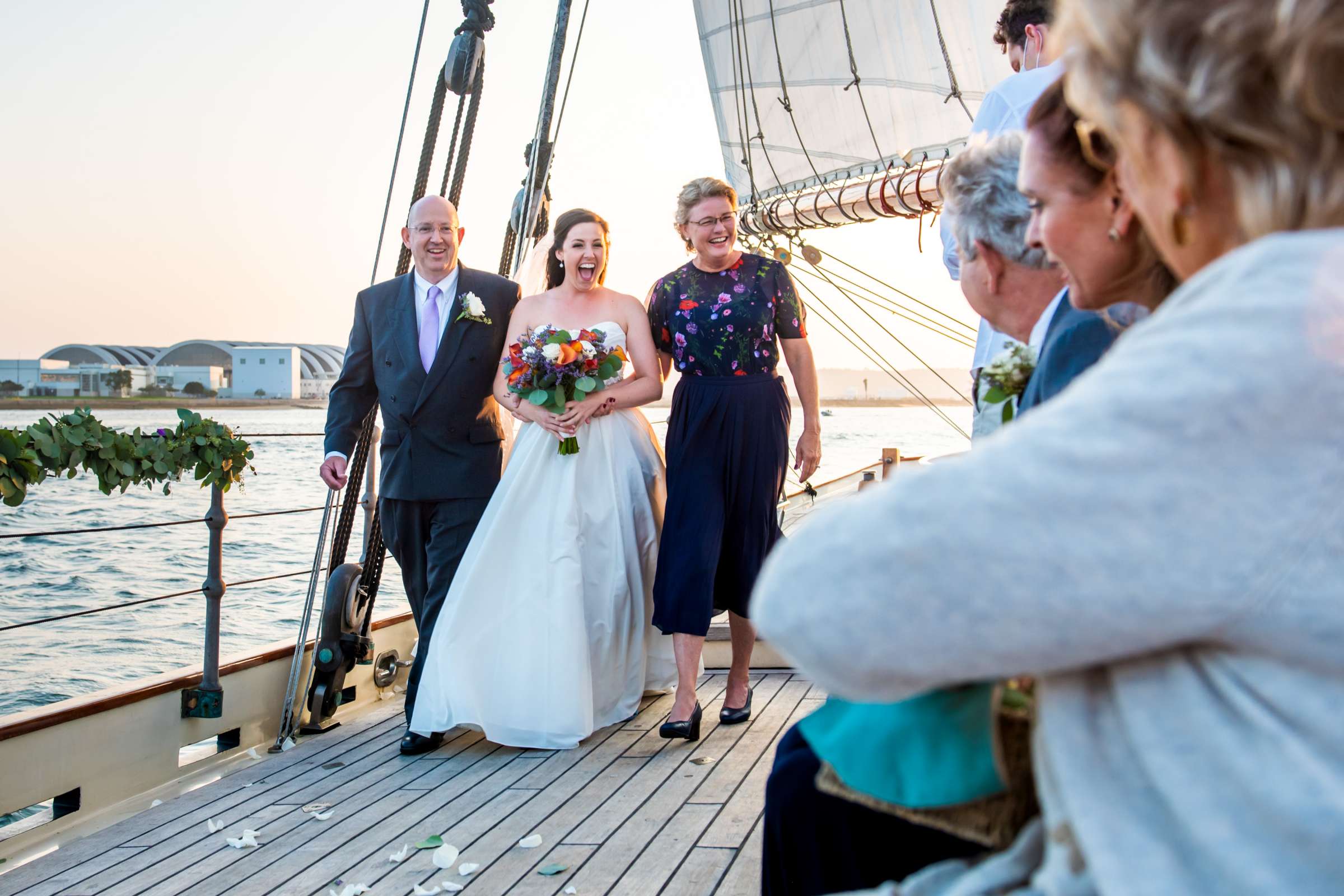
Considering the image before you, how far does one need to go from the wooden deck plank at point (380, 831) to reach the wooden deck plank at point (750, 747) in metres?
0.57

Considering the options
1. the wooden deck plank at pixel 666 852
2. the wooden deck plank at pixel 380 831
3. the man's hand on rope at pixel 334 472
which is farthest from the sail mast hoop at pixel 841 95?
the wooden deck plank at pixel 666 852

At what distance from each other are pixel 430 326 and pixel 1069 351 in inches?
117

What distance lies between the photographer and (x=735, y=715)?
148 inches

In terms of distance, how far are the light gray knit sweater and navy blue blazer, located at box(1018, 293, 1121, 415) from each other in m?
0.59

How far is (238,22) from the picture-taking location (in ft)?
41.7

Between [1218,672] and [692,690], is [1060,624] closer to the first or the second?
[1218,672]

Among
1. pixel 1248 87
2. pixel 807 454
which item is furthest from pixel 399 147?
pixel 1248 87

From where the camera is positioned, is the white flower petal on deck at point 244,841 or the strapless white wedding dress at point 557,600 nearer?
the white flower petal on deck at point 244,841

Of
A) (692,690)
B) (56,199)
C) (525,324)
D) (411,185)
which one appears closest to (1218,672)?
(692,690)

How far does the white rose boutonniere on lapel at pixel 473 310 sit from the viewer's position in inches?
152

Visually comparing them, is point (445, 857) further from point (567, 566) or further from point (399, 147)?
point (399, 147)

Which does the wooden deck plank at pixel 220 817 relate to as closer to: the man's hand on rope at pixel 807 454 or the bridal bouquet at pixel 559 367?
the bridal bouquet at pixel 559 367

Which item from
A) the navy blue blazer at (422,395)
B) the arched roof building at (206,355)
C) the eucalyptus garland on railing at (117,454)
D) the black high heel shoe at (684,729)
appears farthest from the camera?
the arched roof building at (206,355)

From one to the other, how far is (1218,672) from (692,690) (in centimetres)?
303
